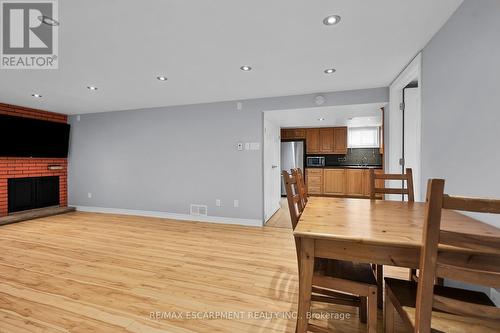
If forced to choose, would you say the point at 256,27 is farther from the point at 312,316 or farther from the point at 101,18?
the point at 312,316

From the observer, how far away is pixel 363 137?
6.45 metres

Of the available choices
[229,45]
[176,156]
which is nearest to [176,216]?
[176,156]

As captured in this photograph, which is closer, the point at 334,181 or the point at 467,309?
the point at 467,309

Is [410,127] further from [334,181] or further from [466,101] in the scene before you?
[334,181]

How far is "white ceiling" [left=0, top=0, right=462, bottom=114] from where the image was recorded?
165 centimetres

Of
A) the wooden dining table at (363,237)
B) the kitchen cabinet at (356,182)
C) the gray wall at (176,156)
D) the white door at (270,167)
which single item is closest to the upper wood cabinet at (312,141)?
the kitchen cabinet at (356,182)

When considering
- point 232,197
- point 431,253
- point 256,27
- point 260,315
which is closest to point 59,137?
point 232,197

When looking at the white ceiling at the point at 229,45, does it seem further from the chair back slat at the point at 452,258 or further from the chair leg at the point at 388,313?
the chair leg at the point at 388,313

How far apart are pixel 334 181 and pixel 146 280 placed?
18.0 feet

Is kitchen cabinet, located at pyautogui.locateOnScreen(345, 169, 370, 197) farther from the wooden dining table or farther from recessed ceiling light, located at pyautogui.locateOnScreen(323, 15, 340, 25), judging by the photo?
recessed ceiling light, located at pyautogui.locateOnScreen(323, 15, 340, 25)

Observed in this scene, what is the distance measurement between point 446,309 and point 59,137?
6.74m

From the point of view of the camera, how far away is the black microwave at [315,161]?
6.71 metres

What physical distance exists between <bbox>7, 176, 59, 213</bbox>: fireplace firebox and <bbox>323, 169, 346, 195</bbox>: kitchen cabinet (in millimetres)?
6858

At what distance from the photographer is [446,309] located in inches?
31.7
